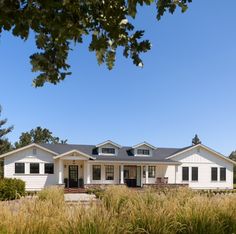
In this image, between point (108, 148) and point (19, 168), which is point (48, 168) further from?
point (108, 148)

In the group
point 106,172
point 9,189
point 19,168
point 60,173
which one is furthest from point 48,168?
point 9,189

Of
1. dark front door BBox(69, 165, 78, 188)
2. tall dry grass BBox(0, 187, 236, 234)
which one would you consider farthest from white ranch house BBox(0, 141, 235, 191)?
tall dry grass BBox(0, 187, 236, 234)

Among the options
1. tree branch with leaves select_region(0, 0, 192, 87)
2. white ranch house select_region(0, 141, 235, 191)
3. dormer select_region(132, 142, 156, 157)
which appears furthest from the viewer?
dormer select_region(132, 142, 156, 157)

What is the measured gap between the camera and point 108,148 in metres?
39.4

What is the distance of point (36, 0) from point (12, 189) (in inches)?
907

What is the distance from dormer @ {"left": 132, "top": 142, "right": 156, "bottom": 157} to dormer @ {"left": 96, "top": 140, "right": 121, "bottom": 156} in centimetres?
209

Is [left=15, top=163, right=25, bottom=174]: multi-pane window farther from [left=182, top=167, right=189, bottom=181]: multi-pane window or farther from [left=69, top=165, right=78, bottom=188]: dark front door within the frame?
[left=182, top=167, right=189, bottom=181]: multi-pane window

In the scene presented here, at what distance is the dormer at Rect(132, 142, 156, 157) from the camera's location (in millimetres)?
40219

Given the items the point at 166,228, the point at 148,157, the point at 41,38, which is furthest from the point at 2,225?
the point at 148,157

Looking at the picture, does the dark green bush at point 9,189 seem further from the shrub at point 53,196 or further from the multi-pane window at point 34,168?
the multi-pane window at point 34,168

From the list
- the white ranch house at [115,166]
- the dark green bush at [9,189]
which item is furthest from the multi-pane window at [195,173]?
the dark green bush at [9,189]

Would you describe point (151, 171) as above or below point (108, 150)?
below

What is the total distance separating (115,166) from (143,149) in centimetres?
378

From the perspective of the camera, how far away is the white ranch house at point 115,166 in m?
35.4
